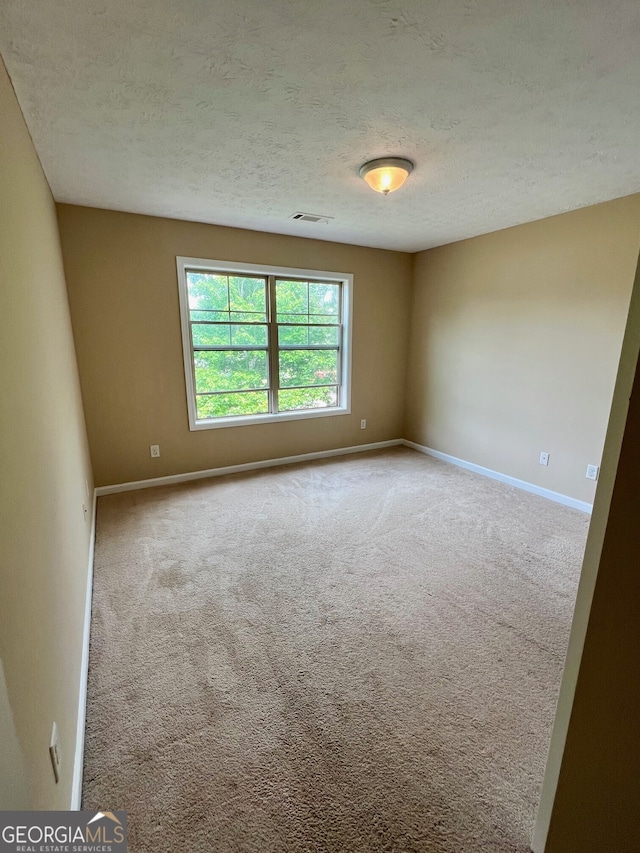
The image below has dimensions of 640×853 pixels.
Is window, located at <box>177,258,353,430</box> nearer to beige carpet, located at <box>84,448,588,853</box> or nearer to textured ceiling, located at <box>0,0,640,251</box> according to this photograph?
textured ceiling, located at <box>0,0,640,251</box>

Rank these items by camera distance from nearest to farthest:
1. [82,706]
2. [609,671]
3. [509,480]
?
[609,671], [82,706], [509,480]

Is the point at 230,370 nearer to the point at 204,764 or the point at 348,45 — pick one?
the point at 348,45

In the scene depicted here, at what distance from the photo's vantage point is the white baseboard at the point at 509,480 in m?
3.37

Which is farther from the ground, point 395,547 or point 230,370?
point 230,370

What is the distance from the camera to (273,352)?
4.15 meters

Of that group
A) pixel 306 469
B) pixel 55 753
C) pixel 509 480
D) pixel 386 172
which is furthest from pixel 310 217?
pixel 55 753

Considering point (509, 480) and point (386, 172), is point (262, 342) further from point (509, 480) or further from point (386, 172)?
point (509, 480)

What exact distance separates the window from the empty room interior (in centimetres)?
4

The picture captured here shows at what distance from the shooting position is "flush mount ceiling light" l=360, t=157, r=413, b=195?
7.23ft

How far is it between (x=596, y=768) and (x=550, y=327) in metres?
3.37

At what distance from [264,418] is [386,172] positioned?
2.66 meters

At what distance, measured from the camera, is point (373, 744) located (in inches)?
54.4

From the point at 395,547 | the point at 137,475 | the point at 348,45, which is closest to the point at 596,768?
the point at 395,547

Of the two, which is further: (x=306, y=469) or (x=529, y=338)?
(x=306, y=469)
